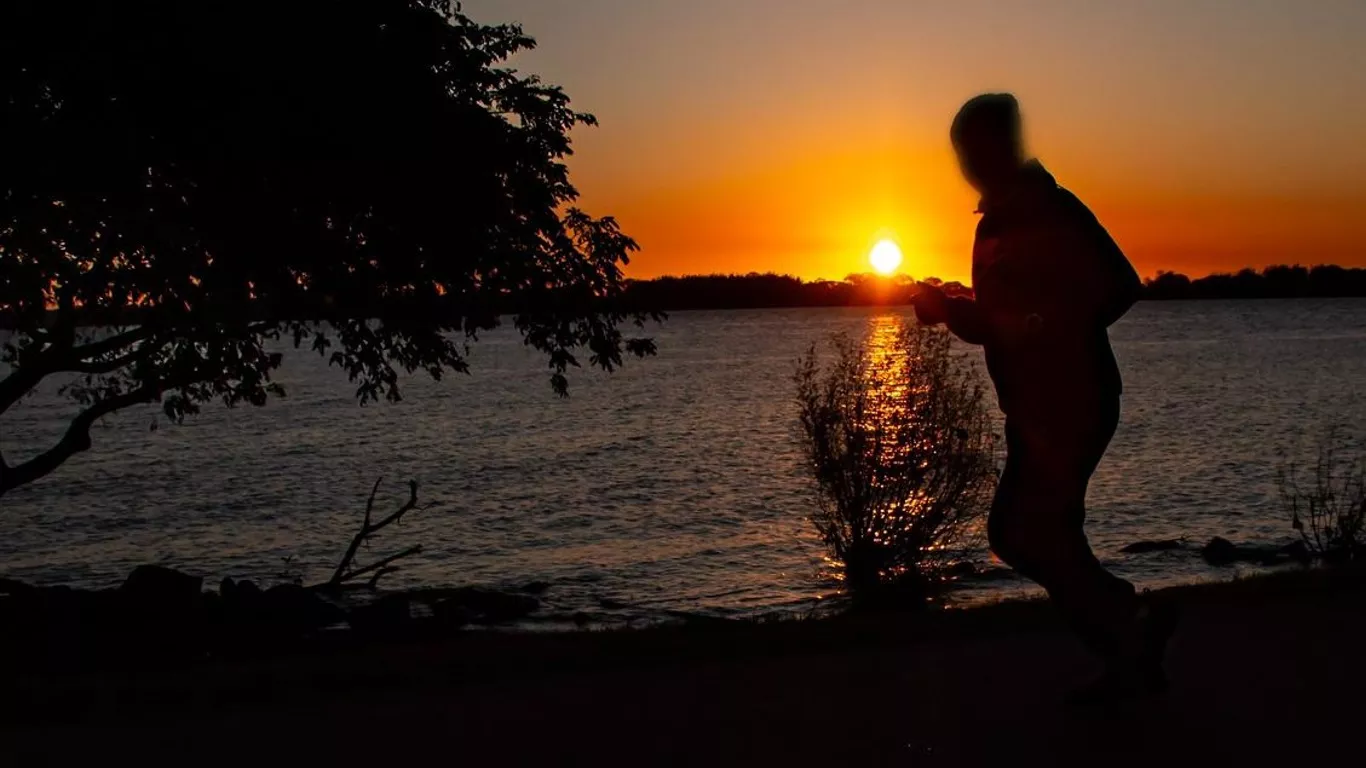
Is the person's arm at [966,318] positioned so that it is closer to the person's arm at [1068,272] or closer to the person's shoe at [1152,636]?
the person's arm at [1068,272]

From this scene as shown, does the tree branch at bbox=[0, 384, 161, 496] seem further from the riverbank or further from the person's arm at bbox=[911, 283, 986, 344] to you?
the person's arm at bbox=[911, 283, 986, 344]

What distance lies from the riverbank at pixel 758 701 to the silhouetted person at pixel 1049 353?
0.40m

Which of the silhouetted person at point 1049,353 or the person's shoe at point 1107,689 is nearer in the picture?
the silhouetted person at point 1049,353

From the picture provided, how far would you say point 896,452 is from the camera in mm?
13633

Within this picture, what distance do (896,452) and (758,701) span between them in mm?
8595

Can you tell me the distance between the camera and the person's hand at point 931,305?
5043mm

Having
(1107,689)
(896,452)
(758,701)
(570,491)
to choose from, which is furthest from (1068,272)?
(570,491)

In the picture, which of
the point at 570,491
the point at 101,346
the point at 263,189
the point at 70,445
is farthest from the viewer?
the point at 570,491

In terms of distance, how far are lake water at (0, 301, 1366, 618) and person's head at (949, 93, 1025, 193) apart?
12024mm

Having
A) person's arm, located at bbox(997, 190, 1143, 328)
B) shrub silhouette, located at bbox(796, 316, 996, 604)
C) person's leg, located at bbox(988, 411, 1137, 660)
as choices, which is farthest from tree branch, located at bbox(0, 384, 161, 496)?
person's arm, located at bbox(997, 190, 1143, 328)

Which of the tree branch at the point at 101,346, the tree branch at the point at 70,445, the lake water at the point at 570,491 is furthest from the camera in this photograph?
the lake water at the point at 570,491

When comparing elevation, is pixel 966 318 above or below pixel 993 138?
below

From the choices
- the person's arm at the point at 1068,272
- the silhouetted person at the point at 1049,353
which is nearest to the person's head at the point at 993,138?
the silhouetted person at the point at 1049,353

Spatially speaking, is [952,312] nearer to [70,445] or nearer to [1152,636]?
[1152,636]
